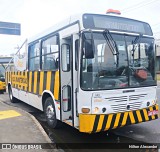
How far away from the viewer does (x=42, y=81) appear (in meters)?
8.32

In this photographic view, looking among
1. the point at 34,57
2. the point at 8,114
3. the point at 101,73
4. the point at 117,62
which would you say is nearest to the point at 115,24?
the point at 117,62

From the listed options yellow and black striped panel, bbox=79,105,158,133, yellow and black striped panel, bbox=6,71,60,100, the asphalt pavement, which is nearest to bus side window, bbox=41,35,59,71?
yellow and black striped panel, bbox=6,71,60,100

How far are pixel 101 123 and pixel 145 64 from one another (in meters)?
2.06

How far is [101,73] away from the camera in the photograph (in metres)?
5.84

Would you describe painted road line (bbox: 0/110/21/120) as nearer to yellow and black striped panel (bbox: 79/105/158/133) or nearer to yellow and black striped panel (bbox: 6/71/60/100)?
yellow and black striped panel (bbox: 6/71/60/100)

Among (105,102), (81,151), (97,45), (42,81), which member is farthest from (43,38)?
(81,151)

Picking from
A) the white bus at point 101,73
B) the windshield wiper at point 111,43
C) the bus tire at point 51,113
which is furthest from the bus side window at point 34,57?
the windshield wiper at point 111,43

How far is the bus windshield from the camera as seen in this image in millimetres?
5770

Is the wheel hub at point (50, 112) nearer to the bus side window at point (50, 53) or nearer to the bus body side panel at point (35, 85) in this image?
the bus body side panel at point (35, 85)

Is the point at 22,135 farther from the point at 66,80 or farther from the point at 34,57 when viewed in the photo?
the point at 34,57

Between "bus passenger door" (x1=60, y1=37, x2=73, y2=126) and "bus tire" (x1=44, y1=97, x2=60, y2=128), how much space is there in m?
0.75

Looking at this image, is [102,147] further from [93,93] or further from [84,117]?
[93,93]

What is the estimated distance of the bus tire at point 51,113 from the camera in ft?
24.7

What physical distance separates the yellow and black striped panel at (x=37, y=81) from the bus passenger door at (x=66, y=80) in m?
0.27
